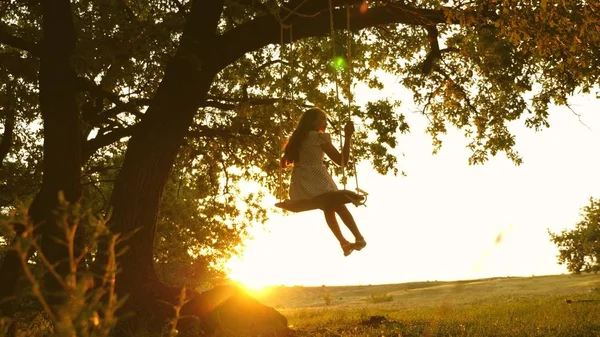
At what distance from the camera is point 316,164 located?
30.3ft

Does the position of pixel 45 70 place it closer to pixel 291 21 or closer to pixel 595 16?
pixel 291 21

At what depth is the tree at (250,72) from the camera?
976cm

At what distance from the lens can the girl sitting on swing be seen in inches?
350

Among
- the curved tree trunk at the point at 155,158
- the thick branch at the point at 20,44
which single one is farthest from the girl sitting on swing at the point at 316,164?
the thick branch at the point at 20,44

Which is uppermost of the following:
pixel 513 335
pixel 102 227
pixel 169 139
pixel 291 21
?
pixel 291 21

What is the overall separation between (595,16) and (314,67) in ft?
26.2

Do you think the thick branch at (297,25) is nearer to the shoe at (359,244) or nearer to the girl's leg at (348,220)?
the girl's leg at (348,220)

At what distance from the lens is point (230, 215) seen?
20797 mm

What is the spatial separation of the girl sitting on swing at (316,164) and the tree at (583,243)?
105ft

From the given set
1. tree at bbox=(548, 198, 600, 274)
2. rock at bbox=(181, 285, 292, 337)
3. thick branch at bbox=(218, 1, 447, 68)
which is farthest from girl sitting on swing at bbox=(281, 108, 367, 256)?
tree at bbox=(548, 198, 600, 274)

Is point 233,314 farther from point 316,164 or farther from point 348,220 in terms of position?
point 316,164

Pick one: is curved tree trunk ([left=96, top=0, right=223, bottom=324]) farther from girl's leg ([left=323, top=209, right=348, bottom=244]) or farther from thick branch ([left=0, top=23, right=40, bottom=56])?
girl's leg ([left=323, top=209, right=348, bottom=244])

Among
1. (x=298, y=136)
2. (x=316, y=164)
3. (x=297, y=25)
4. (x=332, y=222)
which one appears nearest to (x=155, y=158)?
(x=298, y=136)

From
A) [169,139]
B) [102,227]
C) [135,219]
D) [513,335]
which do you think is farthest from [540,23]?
[102,227]
